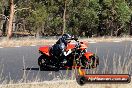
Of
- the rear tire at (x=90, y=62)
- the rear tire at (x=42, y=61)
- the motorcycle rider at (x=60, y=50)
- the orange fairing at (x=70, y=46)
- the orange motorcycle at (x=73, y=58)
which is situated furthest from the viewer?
the rear tire at (x=42, y=61)

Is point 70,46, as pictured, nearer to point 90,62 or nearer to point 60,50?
point 60,50

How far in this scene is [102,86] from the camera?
27.8 ft

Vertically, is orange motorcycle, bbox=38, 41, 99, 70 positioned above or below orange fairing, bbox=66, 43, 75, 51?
below

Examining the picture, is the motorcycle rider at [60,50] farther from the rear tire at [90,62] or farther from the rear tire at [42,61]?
the rear tire at [90,62]

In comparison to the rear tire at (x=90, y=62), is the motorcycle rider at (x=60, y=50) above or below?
above

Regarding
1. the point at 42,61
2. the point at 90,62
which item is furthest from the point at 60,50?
the point at 90,62

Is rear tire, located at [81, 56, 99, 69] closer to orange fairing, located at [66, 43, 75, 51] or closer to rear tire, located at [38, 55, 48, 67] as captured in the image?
orange fairing, located at [66, 43, 75, 51]

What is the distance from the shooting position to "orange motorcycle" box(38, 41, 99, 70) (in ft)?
43.8

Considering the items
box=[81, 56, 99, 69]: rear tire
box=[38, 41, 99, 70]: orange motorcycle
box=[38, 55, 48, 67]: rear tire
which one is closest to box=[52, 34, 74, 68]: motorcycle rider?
box=[38, 41, 99, 70]: orange motorcycle

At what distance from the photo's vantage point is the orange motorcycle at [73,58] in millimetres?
13352

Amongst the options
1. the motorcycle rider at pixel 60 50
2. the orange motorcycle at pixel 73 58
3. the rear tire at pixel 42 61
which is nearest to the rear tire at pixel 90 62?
the orange motorcycle at pixel 73 58

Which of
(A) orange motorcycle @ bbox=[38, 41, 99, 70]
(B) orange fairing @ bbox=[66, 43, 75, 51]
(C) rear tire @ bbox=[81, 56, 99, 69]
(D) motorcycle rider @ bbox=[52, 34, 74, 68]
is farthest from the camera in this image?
(B) orange fairing @ bbox=[66, 43, 75, 51]

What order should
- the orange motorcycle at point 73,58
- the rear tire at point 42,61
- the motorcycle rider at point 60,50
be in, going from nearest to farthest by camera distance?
the orange motorcycle at point 73,58, the motorcycle rider at point 60,50, the rear tire at point 42,61

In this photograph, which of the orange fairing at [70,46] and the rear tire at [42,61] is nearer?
the orange fairing at [70,46]
